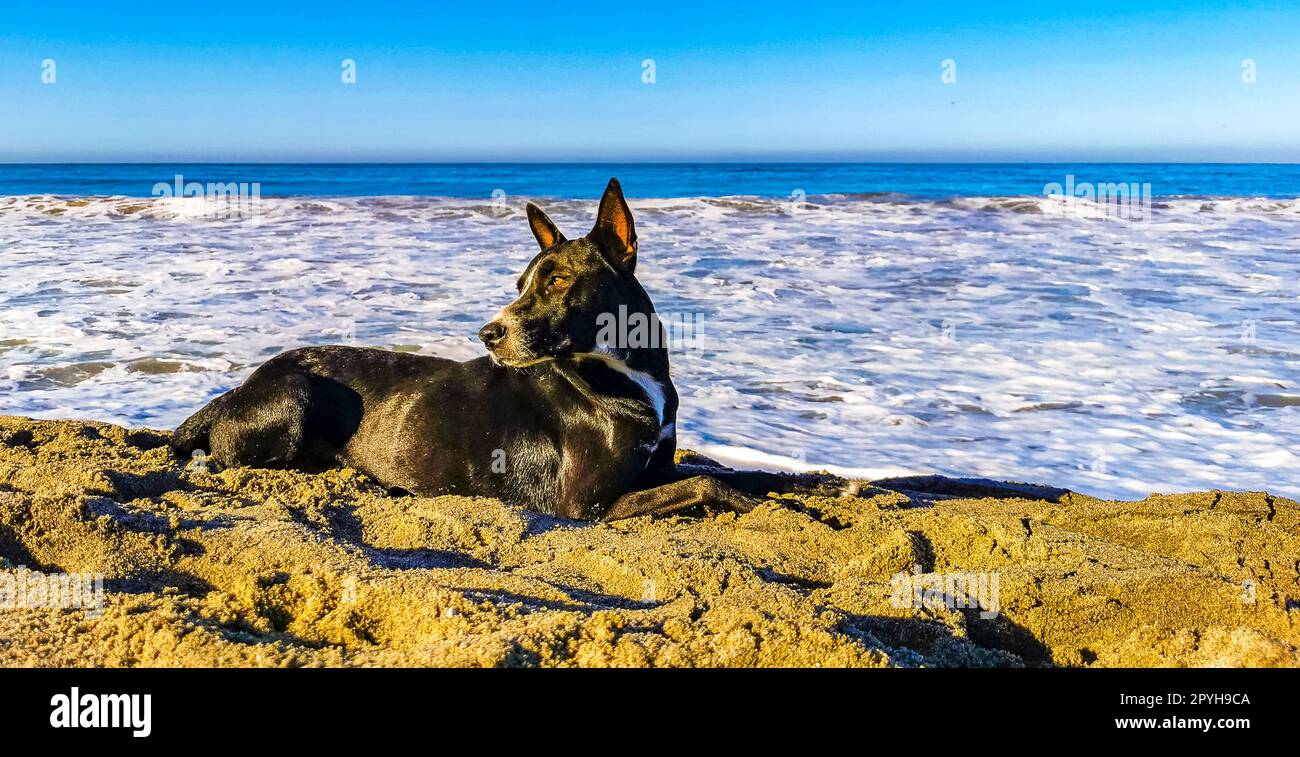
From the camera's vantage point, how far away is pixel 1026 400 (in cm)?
767

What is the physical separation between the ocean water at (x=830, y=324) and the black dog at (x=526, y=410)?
68.3 inches

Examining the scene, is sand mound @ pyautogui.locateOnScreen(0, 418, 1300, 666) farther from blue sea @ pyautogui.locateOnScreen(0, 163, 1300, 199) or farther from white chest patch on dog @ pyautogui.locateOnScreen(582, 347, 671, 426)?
blue sea @ pyautogui.locateOnScreen(0, 163, 1300, 199)

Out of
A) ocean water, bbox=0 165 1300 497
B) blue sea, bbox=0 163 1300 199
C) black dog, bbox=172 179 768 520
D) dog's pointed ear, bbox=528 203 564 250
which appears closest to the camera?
black dog, bbox=172 179 768 520

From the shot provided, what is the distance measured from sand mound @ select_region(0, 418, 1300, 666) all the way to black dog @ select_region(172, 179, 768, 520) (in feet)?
0.77

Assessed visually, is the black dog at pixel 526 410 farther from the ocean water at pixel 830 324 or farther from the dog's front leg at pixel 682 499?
the ocean water at pixel 830 324

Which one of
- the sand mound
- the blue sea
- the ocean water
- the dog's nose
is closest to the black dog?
the dog's nose

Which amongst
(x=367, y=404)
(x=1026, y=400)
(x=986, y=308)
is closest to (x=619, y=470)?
(x=367, y=404)

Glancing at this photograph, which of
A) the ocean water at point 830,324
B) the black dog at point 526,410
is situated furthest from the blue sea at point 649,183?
the black dog at point 526,410

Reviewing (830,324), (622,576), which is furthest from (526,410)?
(830,324)

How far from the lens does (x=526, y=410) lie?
5000 millimetres

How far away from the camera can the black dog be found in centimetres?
469

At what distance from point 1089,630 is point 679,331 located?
7617 mm

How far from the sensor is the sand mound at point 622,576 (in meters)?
2.58

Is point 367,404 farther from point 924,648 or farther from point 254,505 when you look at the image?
point 924,648
